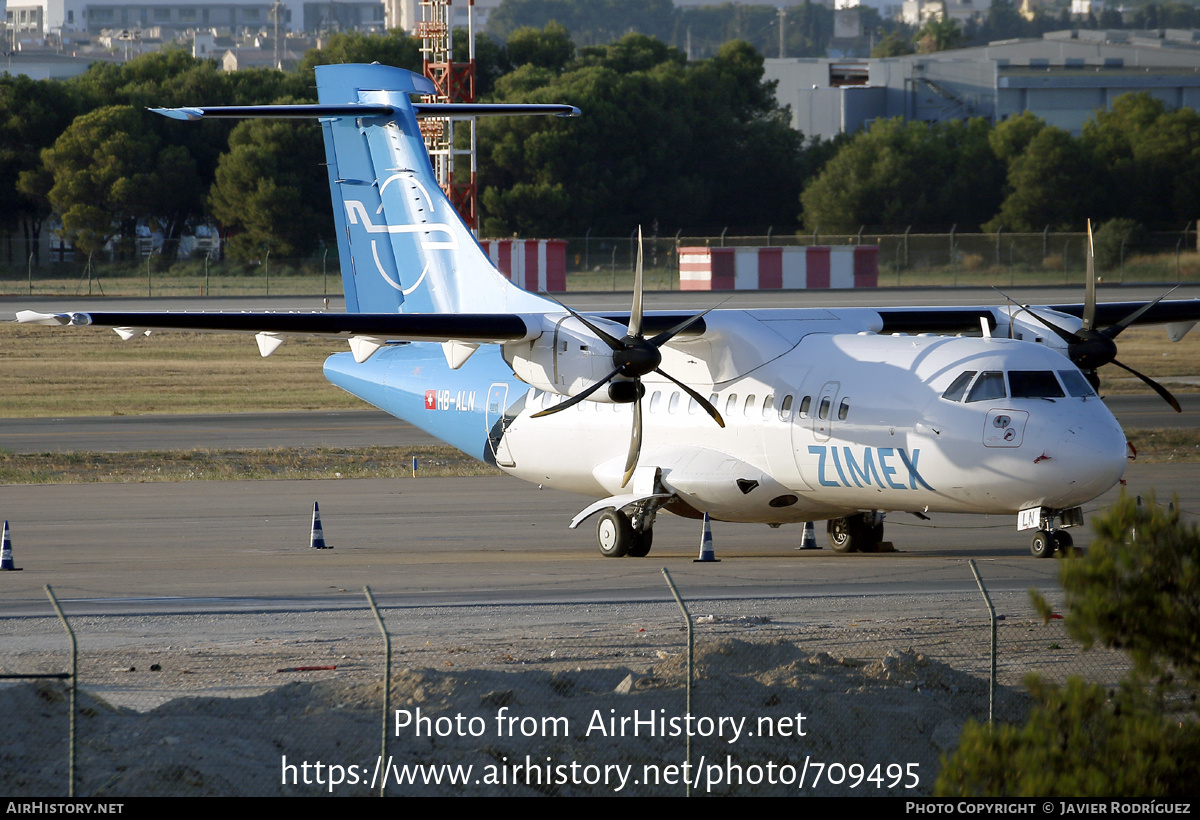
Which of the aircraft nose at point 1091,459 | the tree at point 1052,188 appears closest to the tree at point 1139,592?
the aircraft nose at point 1091,459

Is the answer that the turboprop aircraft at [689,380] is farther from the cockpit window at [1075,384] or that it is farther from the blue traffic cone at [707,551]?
the blue traffic cone at [707,551]

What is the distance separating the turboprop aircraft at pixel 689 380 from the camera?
56.2 feet

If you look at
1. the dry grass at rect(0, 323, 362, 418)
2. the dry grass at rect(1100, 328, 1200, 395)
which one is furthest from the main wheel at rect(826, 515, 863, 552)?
the dry grass at rect(0, 323, 362, 418)

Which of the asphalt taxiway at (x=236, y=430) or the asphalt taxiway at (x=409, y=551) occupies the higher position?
the asphalt taxiway at (x=409, y=551)

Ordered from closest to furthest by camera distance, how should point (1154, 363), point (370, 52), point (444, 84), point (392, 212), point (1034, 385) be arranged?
point (1034, 385) < point (392, 212) < point (1154, 363) < point (444, 84) < point (370, 52)

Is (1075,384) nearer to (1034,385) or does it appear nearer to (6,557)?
(1034,385)

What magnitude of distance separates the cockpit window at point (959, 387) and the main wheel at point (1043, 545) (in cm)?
202

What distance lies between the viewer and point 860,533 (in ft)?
66.6

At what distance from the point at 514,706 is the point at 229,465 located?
69.1ft

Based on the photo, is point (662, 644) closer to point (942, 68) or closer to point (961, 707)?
point (961, 707)

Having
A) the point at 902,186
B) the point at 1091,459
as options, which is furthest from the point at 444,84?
the point at 1091,459

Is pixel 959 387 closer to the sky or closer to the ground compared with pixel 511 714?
closer to the sky

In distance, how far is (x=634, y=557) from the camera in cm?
2012

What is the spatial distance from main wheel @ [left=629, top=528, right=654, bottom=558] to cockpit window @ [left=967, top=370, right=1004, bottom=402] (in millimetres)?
5311
